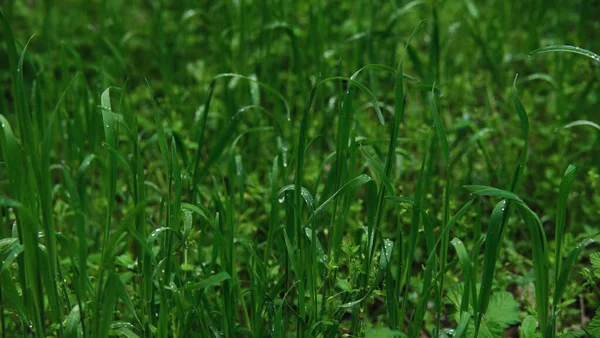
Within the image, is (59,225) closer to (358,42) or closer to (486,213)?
(358,42)

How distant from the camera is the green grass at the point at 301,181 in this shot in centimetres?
177

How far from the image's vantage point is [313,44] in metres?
2.77

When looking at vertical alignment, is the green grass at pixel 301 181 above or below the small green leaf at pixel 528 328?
above

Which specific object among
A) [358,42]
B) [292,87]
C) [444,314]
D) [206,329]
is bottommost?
[444,314]

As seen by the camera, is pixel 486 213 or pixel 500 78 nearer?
pixel 486 213

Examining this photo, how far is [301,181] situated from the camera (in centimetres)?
183

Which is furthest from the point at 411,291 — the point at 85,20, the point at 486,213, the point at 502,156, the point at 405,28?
the point at 85,20

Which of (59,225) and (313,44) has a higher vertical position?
(313,44)

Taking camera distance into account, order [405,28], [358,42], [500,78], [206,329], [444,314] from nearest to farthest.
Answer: [206,329] < [444,314] < [358,42] < [500,78] < [405,28]

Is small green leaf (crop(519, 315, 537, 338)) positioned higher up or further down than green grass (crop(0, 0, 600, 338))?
further down

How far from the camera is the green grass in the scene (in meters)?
1.77

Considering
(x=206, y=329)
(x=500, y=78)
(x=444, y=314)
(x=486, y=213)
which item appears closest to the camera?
(x=206, y=329)

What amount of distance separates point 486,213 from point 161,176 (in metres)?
1.26

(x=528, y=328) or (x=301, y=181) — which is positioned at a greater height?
(x=301, y=181)
